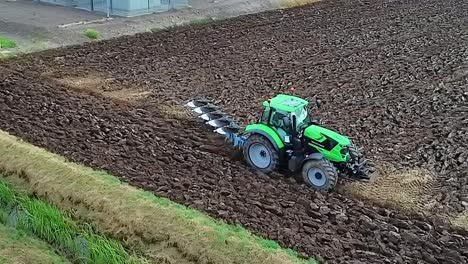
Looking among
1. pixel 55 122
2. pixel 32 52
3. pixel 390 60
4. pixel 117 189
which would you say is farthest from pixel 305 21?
pixel 117 189

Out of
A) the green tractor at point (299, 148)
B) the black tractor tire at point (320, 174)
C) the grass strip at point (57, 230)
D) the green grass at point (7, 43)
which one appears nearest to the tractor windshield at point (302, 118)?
the green tractor at point (299, 148)

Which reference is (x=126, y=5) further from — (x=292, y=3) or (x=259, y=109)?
(x=259, y=109)

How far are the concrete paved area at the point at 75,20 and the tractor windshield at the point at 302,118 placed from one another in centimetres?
1331

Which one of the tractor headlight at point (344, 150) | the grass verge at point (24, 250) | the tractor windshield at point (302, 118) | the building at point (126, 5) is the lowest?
the grass verge at point (24, 250)

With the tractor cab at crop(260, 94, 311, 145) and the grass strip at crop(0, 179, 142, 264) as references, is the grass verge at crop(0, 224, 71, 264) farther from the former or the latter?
the tractor cab at crop(260, 94, 311, 145)

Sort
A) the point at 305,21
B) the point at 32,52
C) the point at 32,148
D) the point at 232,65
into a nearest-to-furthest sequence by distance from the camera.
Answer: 1. the point at 32,148
2. the point at 232,65
3. the point at 32,52
4. the point at 305,21

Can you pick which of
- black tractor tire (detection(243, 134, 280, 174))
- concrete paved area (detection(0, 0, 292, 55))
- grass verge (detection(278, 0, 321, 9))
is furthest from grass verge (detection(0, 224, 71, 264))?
grass verge (detection(278, 0, 321, 9))

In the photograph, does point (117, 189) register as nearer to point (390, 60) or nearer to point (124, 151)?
point (124, 151)

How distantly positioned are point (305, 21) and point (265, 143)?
16.9 meters

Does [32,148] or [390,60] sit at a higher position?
[390,60]

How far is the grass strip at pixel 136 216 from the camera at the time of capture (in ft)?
33.9

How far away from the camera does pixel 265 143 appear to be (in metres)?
12.8

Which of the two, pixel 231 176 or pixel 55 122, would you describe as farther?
pixel 55 122

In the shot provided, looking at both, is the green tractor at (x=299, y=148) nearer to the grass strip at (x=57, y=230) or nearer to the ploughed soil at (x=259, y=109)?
the ploughed soil at (x=259, y=109)
